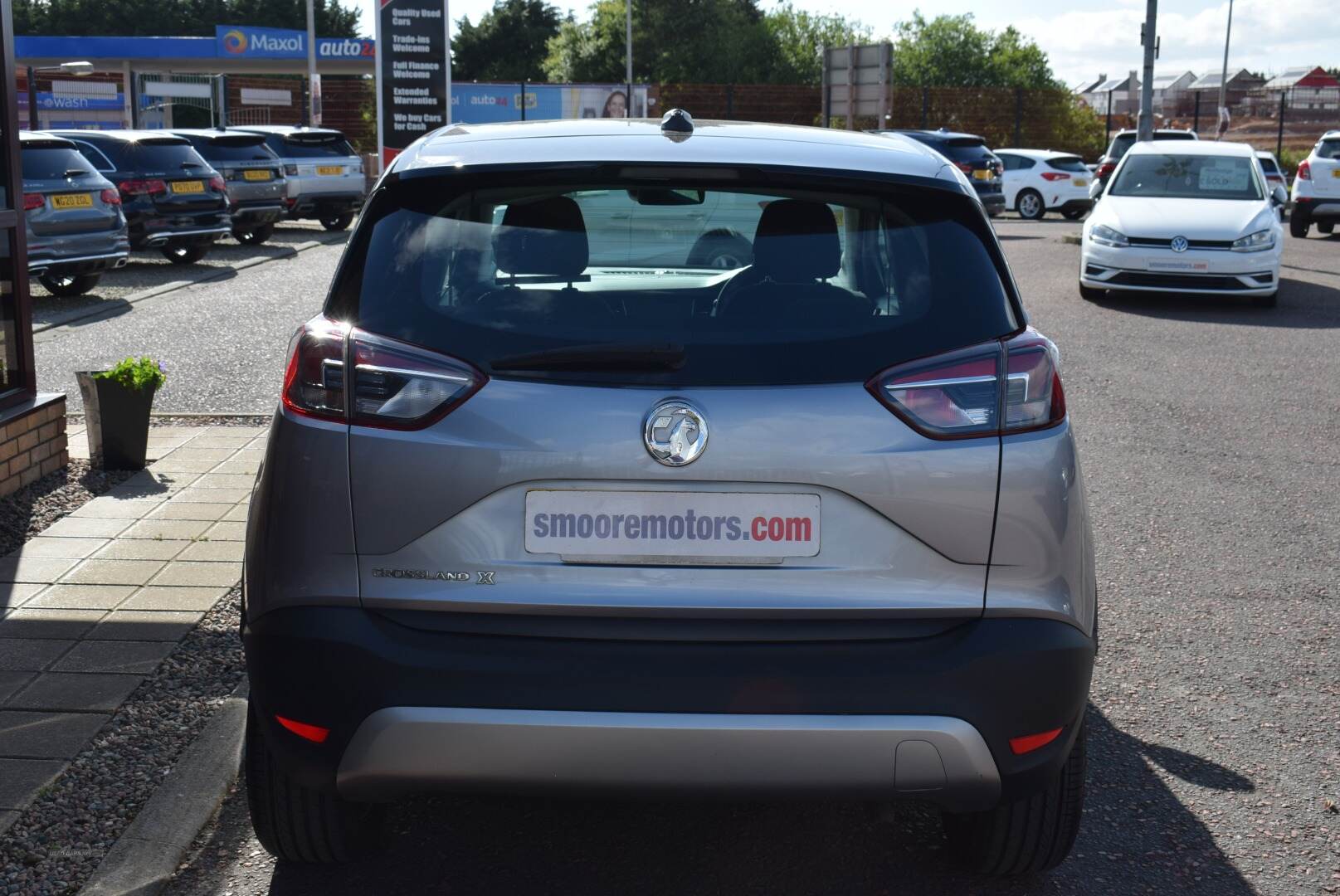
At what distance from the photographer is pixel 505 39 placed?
87.9 m

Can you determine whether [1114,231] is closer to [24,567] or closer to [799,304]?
[24,567]

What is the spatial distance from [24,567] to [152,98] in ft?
142

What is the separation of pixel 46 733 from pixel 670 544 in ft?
7.19

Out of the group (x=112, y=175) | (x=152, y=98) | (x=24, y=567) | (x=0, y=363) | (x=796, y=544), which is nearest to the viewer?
(x=796, y=544)

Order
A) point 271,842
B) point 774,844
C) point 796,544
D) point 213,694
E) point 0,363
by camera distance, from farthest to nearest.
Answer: point 0,363, point 213,694, point 774,844, point 271,842, point 796,544

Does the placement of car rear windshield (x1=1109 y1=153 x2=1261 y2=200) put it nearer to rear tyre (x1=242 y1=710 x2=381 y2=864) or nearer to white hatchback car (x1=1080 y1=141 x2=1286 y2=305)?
white hatchback car (x1=1080 y1=141 x2=1286 y2=305)

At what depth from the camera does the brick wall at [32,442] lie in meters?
6.79

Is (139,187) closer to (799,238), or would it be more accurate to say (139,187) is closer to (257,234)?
(257,234)

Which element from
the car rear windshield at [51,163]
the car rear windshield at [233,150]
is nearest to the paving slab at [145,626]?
the car rear windshield at [51,163]

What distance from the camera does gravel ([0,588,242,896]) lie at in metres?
3.39

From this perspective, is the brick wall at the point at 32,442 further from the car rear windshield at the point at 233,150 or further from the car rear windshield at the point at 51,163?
the car rear windshield at the point at 233,150

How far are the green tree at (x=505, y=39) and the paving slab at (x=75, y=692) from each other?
85234 millimetres

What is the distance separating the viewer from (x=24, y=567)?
5734 mm

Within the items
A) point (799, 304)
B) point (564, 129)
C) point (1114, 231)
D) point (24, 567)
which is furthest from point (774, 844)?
point (1114, 231)
